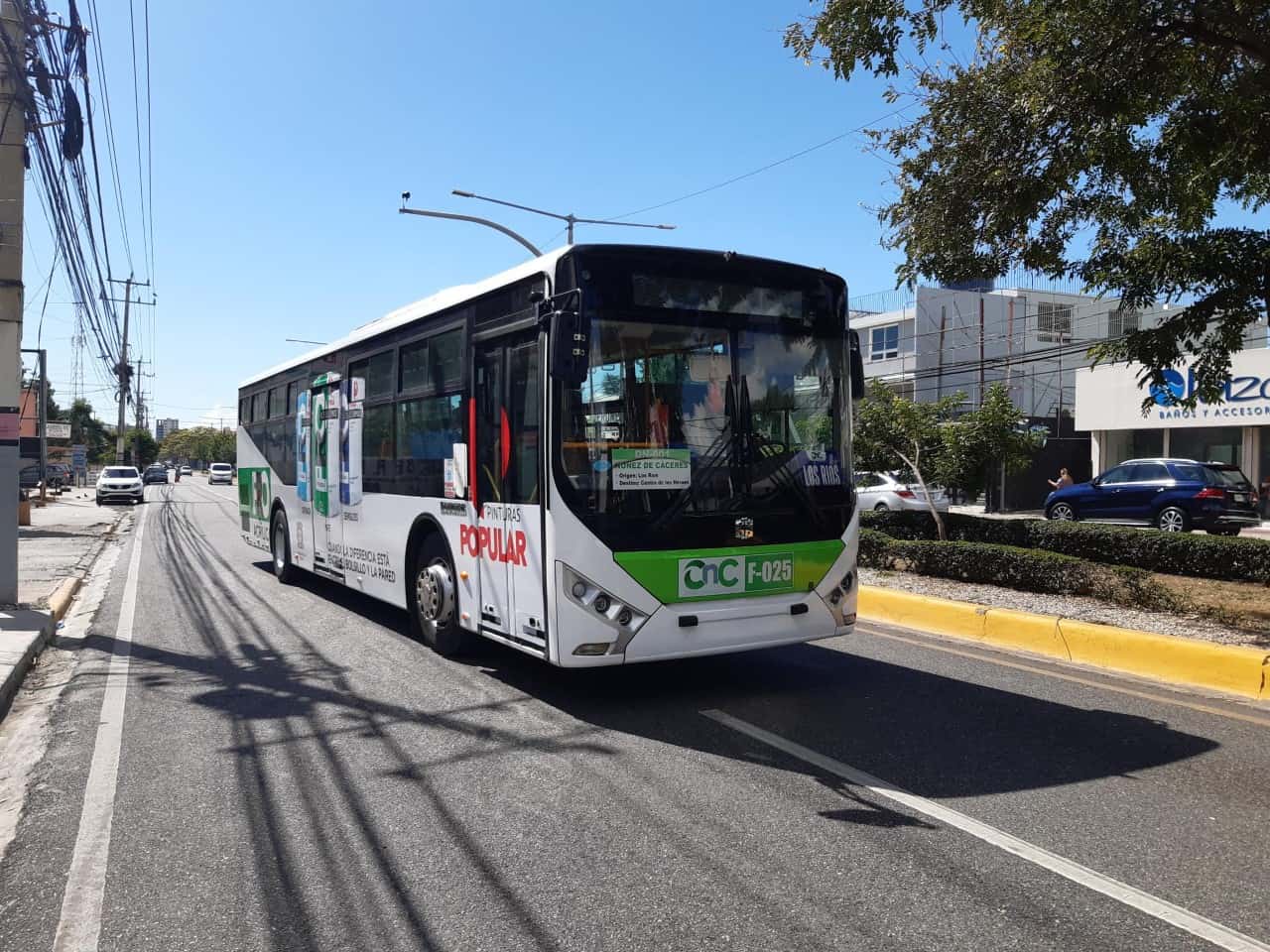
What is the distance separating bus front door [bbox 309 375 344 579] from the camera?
10391mm

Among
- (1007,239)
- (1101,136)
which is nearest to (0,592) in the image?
(1007,239)

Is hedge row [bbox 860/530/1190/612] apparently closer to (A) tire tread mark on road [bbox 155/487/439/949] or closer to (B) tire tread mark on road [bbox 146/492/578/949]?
(B) tire tread mark on road [bbox 146/492/578/949]

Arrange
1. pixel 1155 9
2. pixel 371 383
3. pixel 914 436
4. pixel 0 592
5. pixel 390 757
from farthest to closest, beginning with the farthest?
pixel 914 436, pixel 0 592, pixel 371 383, pixel 1155 9, pixel 390 757

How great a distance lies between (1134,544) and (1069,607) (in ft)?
9.59

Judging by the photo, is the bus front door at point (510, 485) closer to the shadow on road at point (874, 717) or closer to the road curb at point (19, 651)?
Answer: the shadow on road at point (874, 717)

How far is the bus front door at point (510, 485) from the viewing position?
6.23 metres

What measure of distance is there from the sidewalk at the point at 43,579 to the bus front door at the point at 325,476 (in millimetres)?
2751

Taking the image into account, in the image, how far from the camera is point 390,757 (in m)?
5.38

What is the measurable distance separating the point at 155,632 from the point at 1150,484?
2022 centimetres

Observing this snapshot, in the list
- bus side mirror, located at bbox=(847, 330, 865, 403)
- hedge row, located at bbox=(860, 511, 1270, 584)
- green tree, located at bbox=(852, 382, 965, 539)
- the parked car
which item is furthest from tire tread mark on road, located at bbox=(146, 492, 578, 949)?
the parked car

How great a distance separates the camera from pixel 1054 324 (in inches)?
1928

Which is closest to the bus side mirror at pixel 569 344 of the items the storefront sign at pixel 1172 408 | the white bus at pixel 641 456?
the white bus at pixel 641 456

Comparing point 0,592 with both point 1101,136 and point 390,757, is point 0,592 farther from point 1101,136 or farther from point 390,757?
point 1101,136

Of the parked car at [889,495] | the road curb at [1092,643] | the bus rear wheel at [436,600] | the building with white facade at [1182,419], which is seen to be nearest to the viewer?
the road curb at [1092,643]
